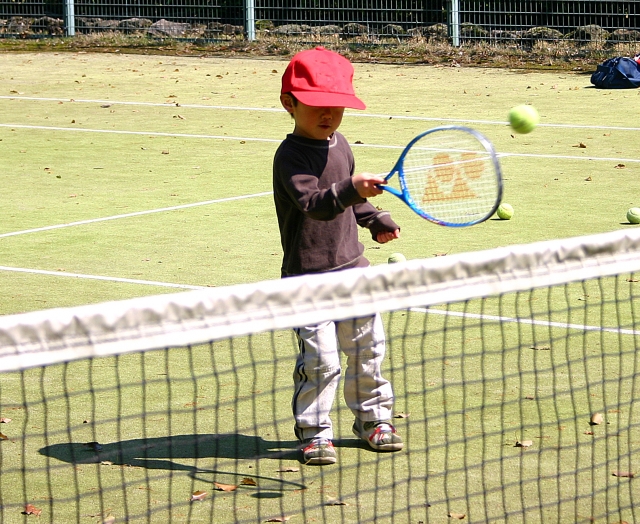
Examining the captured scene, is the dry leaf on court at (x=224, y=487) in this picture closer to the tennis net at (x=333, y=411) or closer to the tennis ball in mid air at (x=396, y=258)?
the tennis net at (x=333, y=411)

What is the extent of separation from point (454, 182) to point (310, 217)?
90 cm

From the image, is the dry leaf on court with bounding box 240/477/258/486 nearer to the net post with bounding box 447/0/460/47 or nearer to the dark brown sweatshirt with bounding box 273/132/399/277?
the dark brown sweatshirt with bounding box 273/132/399/277

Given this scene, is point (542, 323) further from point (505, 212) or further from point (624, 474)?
point (505, 212)

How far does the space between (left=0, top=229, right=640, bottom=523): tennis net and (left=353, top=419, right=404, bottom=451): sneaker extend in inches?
2.0

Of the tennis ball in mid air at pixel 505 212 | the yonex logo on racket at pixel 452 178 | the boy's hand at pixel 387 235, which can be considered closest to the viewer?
the boy's hand at pixel 387 235

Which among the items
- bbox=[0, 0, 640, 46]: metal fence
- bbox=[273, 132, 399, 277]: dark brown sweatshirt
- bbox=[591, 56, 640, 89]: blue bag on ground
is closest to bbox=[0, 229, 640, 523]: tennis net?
bbox=[273, 132, 399, 277]: dark brown sweatshirt

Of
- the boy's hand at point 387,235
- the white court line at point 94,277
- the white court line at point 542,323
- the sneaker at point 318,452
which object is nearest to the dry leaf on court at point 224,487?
the sneaker at point 318,452

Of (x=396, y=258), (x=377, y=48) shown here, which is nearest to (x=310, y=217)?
(x=396, y=258)

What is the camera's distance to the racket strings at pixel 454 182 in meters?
5.48

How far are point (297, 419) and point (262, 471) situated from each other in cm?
26

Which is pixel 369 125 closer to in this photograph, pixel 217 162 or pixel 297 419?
pixel 217 162

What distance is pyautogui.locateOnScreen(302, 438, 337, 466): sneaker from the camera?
205 inches


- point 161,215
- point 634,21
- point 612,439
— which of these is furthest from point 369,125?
point 612,439

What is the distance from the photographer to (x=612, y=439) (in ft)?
17.7
